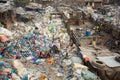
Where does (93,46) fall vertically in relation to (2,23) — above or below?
below

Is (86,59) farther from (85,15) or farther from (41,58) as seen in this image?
(85,15)

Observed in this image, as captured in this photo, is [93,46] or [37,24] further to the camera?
[37,24]

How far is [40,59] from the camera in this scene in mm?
9617

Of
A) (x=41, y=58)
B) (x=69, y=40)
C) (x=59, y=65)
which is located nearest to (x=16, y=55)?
(x=41, y=58)

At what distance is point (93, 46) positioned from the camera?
1269cm

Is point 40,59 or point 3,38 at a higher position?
point 3,38

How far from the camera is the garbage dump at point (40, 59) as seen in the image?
26.3ft

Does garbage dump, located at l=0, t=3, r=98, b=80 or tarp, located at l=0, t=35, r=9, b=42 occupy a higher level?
tarp, located at l=0, t=35, r=9, b=42

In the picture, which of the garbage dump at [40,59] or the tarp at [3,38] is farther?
the tarp at [3,38]

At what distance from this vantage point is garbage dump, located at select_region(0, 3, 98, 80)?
8031mm

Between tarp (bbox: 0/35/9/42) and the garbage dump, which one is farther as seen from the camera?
tarp (bbox: 0/35/9/42)

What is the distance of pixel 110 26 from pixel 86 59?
659 centimetres

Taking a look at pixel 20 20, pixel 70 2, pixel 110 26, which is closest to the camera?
pixel 110 26

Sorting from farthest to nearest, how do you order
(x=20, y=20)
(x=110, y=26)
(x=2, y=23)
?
(x=20, y=20)
(x=110, y=26)
(x=2, y=23)
